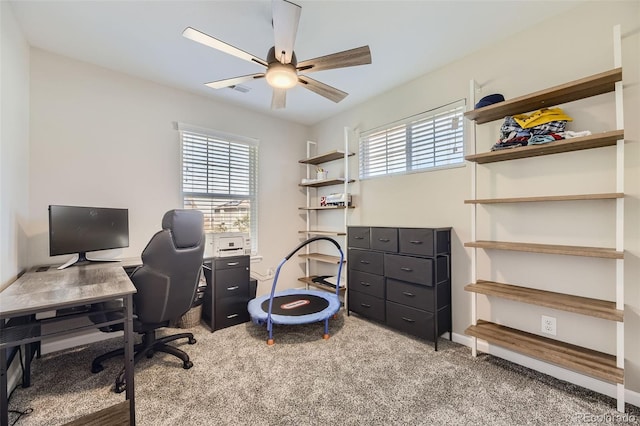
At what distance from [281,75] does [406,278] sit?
2.09m

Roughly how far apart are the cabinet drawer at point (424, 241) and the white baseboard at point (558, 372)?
0.90 meters

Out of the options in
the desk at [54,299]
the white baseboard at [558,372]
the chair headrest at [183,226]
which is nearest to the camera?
the desk at [54,299]

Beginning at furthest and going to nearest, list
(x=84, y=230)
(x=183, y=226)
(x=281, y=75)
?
(x=84, y=230) → (x=183, y=226) → (x=281, y=75)

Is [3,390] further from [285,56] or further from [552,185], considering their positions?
[552,185]

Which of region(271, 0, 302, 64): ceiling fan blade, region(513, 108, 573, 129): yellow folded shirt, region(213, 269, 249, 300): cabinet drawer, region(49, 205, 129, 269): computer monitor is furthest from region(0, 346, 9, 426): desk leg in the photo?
region(513, 108, 573, 129): yellow folded shirt

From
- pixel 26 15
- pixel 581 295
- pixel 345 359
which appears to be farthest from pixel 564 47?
pixel 26 15

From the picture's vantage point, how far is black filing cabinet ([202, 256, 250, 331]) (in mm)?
2838

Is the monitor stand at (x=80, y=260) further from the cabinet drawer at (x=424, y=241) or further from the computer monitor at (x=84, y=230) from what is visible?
the cabinet drawer at (x=424, y=241)

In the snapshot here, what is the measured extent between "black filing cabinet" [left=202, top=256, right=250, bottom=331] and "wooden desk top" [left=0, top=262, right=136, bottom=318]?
2.89 feet

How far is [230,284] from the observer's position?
2.95 meters

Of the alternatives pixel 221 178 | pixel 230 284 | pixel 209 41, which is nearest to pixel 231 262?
pixel 230 284

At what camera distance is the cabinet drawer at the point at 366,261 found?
9.39ft

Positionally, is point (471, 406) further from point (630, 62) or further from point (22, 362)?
point (22, 362)

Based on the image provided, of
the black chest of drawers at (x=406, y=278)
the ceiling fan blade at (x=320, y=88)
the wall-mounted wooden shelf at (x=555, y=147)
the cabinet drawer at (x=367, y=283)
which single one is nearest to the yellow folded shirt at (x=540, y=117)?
the wall-mounted wooden shelf at (x=555, y=147)
